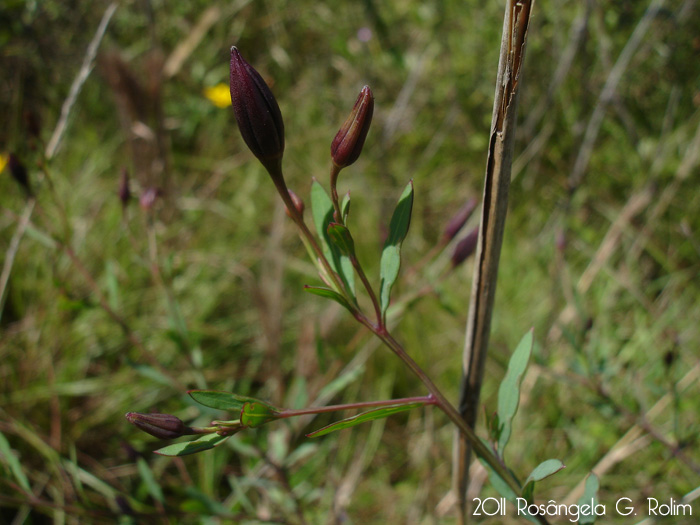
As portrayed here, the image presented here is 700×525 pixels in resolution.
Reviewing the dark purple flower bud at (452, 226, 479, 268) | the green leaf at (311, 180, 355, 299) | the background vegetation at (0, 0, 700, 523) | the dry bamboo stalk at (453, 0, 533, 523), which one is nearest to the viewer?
the dry bamboo stalk at (453, 0, 533, 523)

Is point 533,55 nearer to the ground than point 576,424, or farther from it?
farther from it

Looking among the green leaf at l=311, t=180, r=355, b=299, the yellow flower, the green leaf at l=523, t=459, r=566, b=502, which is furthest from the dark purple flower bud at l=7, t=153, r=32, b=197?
the yellow flower

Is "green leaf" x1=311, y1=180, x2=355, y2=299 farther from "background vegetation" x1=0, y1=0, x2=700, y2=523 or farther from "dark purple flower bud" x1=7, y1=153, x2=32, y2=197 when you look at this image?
"dark purple flower bud" x1=7, y1=153, x2=32, y2=197

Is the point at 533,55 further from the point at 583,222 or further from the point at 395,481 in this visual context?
the point at 395,481

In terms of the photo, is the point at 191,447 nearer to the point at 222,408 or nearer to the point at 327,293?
the point at 222,408

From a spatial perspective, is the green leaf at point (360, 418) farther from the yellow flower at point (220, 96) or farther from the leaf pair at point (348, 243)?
the yellow flower at point (220, 96)

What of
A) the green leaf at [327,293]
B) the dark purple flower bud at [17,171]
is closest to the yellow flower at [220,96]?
the dark purple flower bud at [17,171]

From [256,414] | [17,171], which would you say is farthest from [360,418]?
[17,171]

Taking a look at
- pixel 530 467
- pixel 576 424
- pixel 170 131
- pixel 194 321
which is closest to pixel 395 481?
pixel 530 467
